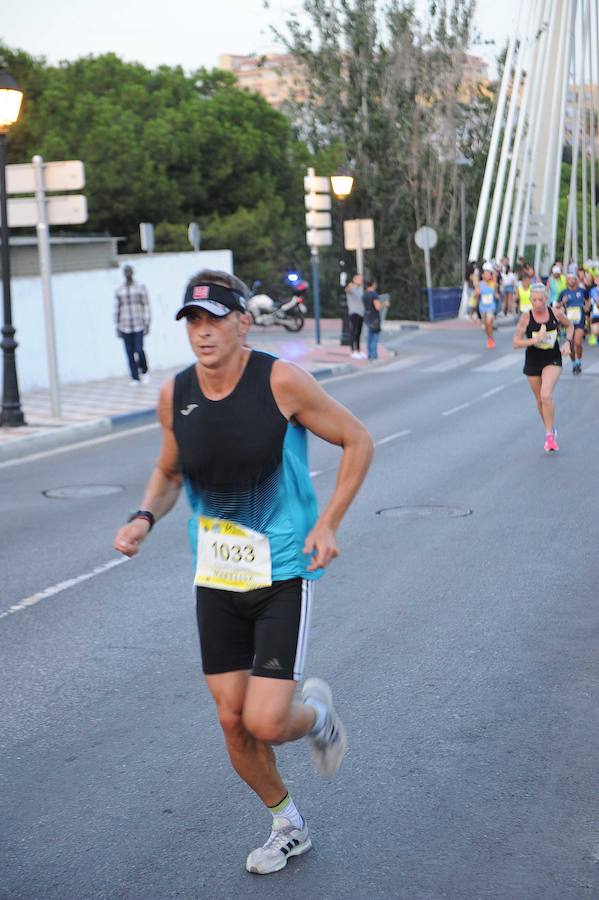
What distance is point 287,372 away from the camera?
14.1 ft

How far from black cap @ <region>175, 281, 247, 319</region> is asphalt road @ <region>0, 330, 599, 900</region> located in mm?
1743

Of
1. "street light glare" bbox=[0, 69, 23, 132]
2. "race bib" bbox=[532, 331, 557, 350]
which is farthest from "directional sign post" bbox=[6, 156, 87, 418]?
"race bib" bbox=[532, 331, 557, 350]

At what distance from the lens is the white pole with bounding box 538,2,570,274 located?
6066 cm

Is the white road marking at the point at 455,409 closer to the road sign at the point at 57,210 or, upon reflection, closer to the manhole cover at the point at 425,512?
the road sign at the point at 57,210

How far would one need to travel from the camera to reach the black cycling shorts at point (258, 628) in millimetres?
4230

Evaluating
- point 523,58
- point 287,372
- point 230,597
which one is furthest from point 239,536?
point 523,58

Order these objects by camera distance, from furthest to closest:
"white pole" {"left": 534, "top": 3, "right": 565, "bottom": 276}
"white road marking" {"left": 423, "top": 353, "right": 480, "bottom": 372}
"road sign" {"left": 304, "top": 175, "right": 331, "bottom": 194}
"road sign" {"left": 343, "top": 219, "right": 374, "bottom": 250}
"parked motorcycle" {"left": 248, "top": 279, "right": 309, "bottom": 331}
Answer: "white pole" {"left": 534, "top": 3, "right": 565, "bottom": 276}
"parked motorcycle" {"left": 248, "top": 279, "right": 309, "bottom": 331}
"road sign" {"left": 343, "top": 219, "right": 374, "bottom": 250}
"road sign" {"left": 304, "top": 175, "right": 331, "bottom": 194}
"white road marking" {"left": 423, "top": 353, "right": 480, "bottom": 372}

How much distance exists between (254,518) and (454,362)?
26822 mm

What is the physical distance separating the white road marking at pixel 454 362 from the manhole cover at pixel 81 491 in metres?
16.1

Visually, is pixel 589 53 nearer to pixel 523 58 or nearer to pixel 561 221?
pixel 523 58

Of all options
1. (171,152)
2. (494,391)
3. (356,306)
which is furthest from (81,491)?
(171,152)

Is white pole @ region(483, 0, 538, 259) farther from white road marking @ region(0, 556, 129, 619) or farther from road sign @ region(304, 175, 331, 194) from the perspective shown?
white road marking @ region(0, 556, 129, 619)

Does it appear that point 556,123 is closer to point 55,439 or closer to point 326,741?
point 55,439

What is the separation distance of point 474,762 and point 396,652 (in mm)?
1634
